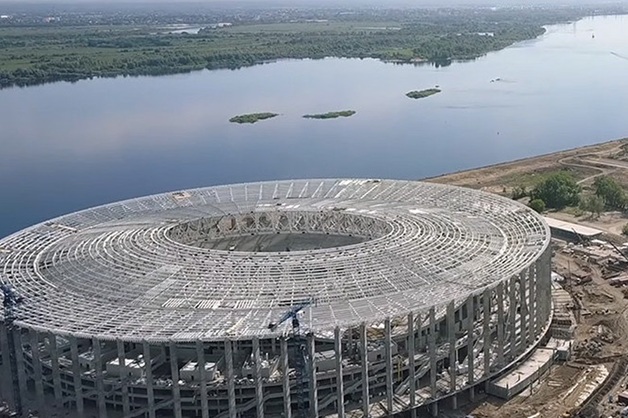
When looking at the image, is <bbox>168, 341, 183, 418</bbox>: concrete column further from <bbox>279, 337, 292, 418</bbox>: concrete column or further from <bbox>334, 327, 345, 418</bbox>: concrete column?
<bbox>334, 327, 345, 418</bbox>: concrete column

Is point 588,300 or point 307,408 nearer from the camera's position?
point 307,408

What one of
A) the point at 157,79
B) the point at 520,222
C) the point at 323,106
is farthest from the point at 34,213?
the point at 157,79

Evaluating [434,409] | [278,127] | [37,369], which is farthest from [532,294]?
[278,127]

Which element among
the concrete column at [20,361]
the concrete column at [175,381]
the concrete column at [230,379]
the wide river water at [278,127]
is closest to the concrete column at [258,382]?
the concrete column at [230,379]

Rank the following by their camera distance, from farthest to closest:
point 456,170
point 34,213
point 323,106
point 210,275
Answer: point 323,106 < point 456,170 < point 34,213 < point 210,275

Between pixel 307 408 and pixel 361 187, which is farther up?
pixel 361 187

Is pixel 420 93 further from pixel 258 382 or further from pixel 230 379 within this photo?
pixel 230 379

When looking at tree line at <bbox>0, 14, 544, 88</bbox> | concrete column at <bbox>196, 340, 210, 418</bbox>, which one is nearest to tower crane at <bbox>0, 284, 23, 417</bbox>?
concrete column at <bbox>196, 340, 210, 418</bbox>

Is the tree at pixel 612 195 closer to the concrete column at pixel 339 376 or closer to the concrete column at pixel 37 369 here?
the concrete column at pixel 339 376

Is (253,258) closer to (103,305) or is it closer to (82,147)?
(103,305)
